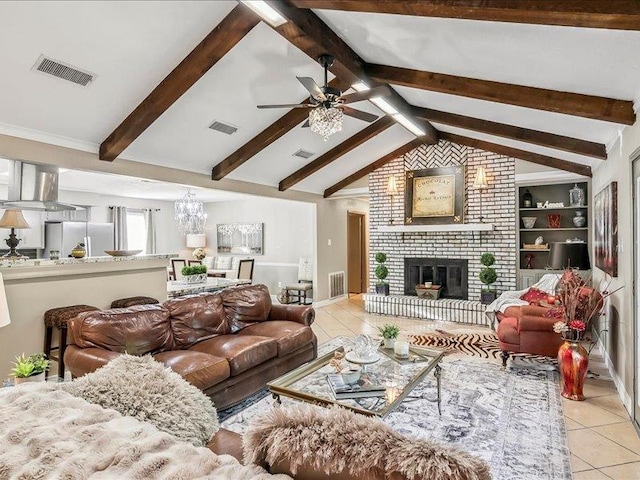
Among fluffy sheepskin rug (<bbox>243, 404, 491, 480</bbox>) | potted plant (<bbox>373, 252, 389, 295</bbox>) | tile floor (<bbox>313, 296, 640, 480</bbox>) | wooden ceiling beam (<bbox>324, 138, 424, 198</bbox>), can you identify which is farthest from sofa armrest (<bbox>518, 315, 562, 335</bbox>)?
wooden ceiling beam (<bbox>324, 138, 424, 198</bbox>)

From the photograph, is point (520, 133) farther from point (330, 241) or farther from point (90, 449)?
point (90, 449)

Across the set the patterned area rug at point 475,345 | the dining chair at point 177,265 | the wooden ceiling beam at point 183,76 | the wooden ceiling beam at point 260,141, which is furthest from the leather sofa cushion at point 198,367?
the dining chair at point 177,265

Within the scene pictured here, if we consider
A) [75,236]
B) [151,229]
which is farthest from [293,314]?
[151,229]

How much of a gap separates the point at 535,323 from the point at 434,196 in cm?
348

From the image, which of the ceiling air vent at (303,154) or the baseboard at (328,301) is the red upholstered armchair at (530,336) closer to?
the ceiling air vent at (303,154)

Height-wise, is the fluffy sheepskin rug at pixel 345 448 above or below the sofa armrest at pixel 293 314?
above

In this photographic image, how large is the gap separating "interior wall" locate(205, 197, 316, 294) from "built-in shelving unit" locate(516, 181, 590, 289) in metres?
4.05

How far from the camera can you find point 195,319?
143 inches

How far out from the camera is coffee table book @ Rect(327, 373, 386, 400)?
250 centimetres

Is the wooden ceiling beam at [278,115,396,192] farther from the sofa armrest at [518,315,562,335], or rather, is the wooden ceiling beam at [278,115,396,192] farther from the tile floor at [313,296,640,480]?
the tile floor at [313,296,640,480]

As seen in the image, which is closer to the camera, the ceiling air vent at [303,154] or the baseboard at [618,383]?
the baseboard at [618,383]

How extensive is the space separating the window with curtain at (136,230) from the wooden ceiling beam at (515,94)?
749cm

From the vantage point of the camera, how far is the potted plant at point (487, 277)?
6254mm

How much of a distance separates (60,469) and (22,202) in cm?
395
